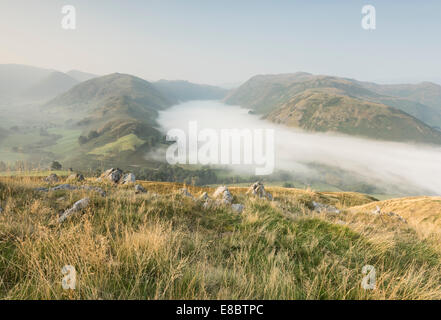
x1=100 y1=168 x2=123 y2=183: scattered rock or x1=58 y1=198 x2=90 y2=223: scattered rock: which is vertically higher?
x1=58 y1=198 x2=90 y2=223: scattered rock

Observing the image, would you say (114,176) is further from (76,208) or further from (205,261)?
(205,261)

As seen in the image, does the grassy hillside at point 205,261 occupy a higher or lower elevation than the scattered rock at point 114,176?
higher

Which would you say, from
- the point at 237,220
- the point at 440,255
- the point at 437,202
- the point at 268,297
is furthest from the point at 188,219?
the point at 437,202

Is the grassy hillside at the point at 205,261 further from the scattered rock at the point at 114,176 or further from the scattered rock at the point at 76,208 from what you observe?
the scattered rock at the point at 114,176

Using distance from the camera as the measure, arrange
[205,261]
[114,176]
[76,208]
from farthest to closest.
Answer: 1. [114,176]
2. [76,208]
3. [205,261]

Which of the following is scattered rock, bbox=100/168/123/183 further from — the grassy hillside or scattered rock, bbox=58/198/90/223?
scattered rock, bbox=58/198/90/223

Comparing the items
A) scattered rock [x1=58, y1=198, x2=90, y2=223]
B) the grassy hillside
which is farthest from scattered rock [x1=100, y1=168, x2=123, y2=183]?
scattered rock [x1=58, y1=198, x2=90, y2=223]

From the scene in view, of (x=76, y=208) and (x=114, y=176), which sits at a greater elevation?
(x=76, y=208)

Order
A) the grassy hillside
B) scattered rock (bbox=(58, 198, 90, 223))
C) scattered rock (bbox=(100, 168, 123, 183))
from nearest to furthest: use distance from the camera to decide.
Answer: the grassy hillside < scattered rock (bbox=(58, 198, 90, 223)) < scattered rock (bbox=(100, 168, 123, 183))

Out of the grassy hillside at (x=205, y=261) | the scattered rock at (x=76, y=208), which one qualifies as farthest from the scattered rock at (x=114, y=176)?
the scattered rock at (x=76, y=208)

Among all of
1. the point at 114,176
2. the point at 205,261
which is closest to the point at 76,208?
the point at 205,261

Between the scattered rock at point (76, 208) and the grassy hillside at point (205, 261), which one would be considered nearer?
the grassy hillside at point (205, 261)

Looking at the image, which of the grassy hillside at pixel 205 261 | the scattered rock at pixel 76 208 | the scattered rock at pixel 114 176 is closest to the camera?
the grassy hillside at pixel 205 261
